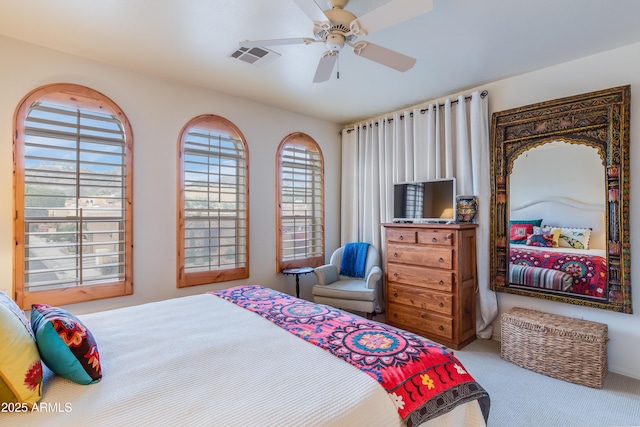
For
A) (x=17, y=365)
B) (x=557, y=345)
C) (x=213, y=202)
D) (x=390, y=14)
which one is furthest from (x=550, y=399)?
(x=213, y=202)

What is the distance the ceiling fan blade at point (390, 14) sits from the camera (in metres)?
1.54

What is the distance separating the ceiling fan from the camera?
159 cm

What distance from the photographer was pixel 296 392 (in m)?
1.15

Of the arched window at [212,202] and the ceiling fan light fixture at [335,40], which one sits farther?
the arched window at [212,202]

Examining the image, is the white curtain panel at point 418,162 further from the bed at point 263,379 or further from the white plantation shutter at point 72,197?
the white plantation shutter at point 72,197

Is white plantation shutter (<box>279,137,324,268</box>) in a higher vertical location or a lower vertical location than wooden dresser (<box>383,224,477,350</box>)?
higher

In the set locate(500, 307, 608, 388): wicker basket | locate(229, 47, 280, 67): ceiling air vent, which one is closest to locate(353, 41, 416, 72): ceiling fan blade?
locate(229, 47, 280, 67): ceiling air vent

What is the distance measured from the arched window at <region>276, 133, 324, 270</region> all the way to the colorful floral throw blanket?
223 centimetres

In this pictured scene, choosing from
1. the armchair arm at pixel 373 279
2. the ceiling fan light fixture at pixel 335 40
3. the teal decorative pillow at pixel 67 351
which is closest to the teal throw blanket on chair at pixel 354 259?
the armchair arm at pixel 373 279

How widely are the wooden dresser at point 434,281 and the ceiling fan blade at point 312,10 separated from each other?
2.22 meters

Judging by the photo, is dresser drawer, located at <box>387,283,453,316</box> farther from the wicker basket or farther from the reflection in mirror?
the reflection in mirror

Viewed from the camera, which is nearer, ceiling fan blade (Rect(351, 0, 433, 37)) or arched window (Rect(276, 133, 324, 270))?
ceiling fan blade (Rect(351, 0, 433, 37))

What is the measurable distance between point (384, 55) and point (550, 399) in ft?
8.83

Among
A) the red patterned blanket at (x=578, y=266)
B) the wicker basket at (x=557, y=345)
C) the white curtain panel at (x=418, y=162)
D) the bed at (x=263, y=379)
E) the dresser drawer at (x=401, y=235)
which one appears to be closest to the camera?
the bed at (x=263, y=379)
